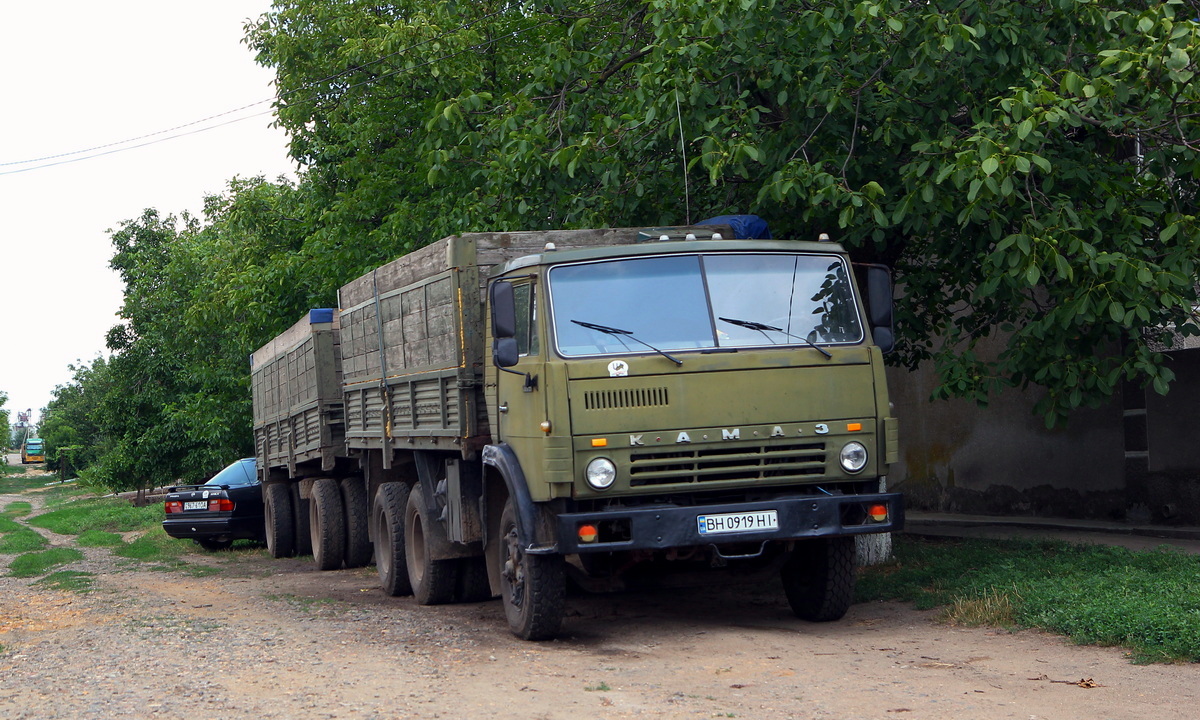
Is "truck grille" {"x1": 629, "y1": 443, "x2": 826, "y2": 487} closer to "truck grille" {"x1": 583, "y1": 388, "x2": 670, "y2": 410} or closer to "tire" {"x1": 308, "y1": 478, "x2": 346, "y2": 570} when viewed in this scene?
"truck grille" {"x1": 583, "y1": 388, "x2": 670, "y2": 410}

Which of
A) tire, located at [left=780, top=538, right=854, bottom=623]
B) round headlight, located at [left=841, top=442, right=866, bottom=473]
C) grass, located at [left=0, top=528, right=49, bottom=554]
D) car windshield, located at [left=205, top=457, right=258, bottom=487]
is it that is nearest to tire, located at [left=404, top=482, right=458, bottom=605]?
tire, located at [left=780, top=538, right=854, bottom=623]

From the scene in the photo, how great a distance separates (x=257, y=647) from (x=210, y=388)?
21.8 metres

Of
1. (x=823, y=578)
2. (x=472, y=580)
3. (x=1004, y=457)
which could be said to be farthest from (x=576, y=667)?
(x=1004, y=457)

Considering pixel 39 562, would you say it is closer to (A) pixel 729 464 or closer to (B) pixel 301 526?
(B) pixel 301 526

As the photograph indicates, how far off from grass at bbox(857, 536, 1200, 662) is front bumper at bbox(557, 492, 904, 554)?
1.28 meters

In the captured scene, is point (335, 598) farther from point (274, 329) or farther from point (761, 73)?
point (274, 329)

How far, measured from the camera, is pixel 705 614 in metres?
9.34

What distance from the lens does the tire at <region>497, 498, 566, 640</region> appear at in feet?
26.1

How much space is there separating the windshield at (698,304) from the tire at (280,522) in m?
10.4

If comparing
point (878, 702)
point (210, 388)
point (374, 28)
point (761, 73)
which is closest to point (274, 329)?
point (374, 28)

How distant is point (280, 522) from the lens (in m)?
17.1

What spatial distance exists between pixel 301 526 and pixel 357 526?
2.78 metres

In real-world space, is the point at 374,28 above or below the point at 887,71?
above

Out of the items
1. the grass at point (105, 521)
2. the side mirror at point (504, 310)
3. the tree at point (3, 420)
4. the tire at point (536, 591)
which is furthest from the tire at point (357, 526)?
the tree at point (3, 420)
